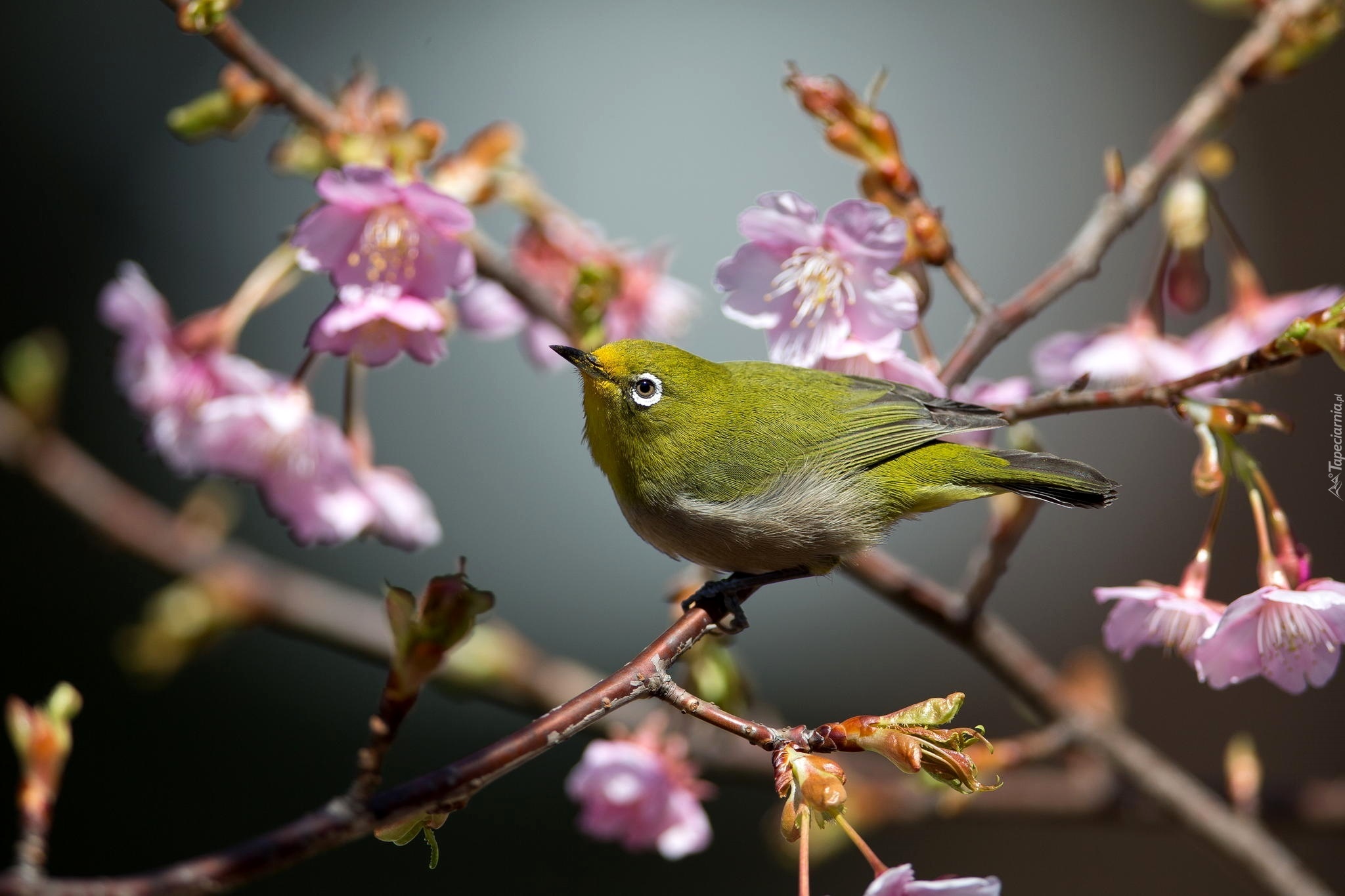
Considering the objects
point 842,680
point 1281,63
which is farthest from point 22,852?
point 842,680

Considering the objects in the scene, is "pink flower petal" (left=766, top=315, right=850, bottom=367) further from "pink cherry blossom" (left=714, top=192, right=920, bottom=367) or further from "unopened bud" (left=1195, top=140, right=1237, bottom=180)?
"unopened bud" (left=1195, top=140, right=1237, bottom=180)

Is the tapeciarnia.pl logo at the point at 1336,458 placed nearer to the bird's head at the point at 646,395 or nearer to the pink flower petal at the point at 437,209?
the bird's head at the point at 646,395

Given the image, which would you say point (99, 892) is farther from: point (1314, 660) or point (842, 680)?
point (842, 680)

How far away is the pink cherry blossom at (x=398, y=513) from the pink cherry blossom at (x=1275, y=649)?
1.24 m

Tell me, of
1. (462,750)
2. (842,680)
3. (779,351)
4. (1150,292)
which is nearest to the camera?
(779,351)

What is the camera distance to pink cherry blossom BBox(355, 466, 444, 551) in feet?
A: 6.64

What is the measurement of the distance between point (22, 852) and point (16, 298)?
635cm

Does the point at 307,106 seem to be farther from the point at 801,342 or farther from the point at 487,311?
the point at 801,342

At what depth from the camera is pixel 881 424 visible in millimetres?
1909

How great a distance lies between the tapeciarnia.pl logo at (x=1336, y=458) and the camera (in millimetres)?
1690

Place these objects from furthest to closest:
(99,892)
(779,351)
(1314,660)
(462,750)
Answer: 1. (462,750)
2. (779,351)
3. (1314,660)
4. (99,892)

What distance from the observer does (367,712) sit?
21.5 feet

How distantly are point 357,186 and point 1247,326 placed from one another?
1.55 m

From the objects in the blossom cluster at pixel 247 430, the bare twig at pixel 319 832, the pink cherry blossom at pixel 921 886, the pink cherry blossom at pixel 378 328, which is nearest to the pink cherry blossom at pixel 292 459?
the blossom cluster at pixel 247 430
